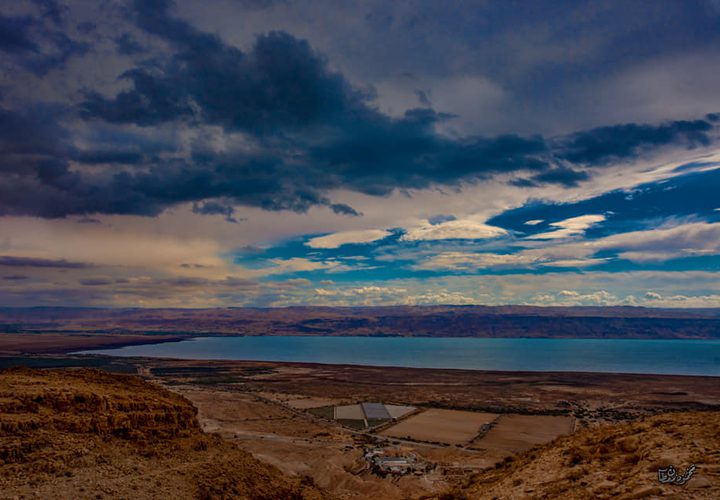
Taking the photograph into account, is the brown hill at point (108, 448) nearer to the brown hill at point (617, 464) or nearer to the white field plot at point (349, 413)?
the brown hill at point (617, 464)

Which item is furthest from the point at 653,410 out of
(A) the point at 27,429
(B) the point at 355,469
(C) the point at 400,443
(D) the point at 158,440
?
(A) the point at 27,429

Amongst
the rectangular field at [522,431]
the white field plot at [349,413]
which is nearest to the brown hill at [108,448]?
the rectangular field at [522,431]

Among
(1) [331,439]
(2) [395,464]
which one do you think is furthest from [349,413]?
(2) [395,464]

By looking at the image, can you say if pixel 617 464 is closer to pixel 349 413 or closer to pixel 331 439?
pixel 331 439

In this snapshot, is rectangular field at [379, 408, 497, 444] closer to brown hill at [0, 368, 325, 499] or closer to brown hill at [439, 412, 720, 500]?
brown hill at [0, 368, 325, 499]

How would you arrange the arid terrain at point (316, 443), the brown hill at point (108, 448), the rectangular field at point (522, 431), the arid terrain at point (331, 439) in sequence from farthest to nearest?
the rectangular field at point (522, 431), the brown hill at point (108, 448), the arid terrain at point (331, 439), the arid terrain at point (316, 443)

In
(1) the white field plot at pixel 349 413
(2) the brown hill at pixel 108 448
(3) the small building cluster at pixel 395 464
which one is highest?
(2) the brown hill at pixel 108 448
